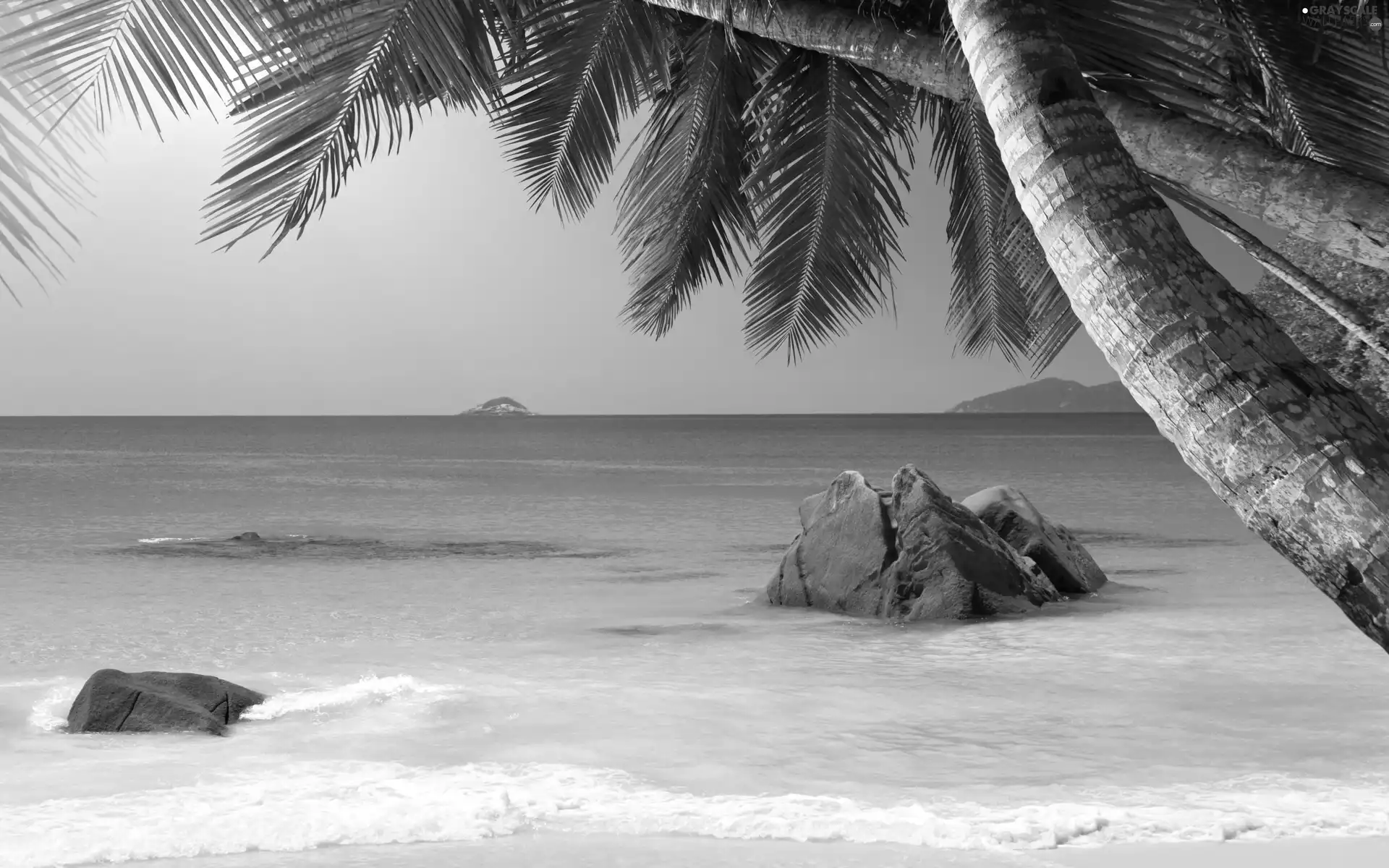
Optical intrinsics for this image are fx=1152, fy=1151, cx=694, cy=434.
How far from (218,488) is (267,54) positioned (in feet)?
103

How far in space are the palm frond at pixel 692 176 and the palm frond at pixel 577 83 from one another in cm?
17

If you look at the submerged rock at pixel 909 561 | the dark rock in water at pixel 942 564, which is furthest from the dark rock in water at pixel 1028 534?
the dark rock in water at pixel 942 564

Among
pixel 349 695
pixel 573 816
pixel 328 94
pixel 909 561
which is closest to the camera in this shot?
pixel 328 94

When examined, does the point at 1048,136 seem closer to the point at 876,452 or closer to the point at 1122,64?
the point at 1122,64

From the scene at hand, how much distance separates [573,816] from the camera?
4480mm

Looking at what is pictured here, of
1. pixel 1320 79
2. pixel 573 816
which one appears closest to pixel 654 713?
pixel 573 816

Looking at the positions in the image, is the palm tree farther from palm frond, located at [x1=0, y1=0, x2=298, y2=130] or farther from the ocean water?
the ocean water

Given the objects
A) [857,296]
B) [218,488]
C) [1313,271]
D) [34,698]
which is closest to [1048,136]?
[1313,271]

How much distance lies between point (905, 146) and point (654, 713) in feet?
10.9

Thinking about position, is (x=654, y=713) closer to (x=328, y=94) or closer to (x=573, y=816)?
(x=573, y=816)

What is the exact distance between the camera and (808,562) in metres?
9.88

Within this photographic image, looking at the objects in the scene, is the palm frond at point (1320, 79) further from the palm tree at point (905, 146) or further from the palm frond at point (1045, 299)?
the palm frond at point (1045, 299)

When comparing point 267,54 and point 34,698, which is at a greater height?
point 267,54

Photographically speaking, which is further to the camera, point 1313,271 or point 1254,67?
point 1313,271
